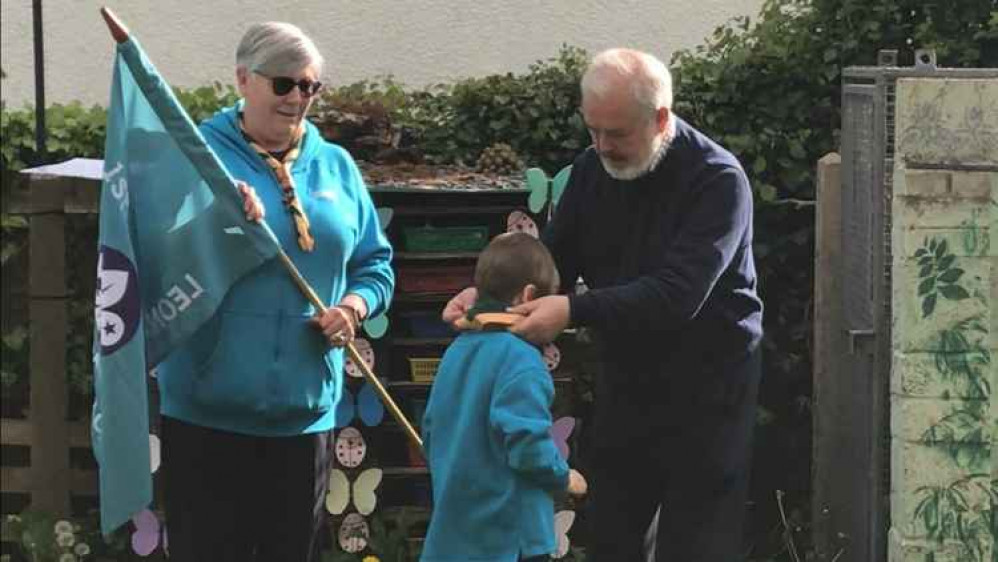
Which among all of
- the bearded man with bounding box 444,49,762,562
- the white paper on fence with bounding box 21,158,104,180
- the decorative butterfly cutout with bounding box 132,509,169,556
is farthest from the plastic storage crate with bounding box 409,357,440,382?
the bearded man with bounding box 444,49,762,562

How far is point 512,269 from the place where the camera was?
4.80m

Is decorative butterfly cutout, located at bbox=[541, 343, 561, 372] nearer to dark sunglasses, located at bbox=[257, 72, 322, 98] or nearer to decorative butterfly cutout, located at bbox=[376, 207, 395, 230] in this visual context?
decorative butterfly cutout, located at bbox=[376, 207, 395, 230]

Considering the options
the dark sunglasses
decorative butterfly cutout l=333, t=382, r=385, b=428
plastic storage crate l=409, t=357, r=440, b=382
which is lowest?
decorative butterfly cutout l=333, t=382, r=385, b=428

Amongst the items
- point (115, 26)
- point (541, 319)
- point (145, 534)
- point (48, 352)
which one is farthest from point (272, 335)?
point (48, 352)

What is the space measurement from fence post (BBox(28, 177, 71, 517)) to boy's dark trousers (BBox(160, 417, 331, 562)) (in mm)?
2077

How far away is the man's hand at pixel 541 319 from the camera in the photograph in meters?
4.77

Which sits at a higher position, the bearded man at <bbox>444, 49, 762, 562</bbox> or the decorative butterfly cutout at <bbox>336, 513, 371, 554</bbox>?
the bearded man at <bbox>444, 49, 762, 562</bbox>

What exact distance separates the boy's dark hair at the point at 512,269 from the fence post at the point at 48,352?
104 inches

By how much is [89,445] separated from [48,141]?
107 centimetres

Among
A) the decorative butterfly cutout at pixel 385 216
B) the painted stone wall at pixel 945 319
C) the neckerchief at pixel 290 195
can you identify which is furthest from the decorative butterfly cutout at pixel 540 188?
the neckerchief at pixel 290 195

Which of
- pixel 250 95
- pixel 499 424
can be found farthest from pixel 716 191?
A: pixel 250 95

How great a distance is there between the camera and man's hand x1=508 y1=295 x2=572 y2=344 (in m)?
4.77

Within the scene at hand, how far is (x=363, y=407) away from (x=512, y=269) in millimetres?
2026

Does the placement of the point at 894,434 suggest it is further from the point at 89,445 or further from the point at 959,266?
the point at 89,445
